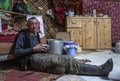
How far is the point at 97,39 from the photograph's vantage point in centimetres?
448

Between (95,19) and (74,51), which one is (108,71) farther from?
(95,19)

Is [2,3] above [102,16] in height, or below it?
above

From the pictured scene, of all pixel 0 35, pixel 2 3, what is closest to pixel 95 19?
pixel 2 3

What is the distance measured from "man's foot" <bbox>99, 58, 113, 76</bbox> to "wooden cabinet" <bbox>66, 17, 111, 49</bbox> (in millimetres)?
2175

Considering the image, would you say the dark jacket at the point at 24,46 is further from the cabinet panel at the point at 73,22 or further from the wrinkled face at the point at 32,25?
the cabinet panel at the point at 73,22

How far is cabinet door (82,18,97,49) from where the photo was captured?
4434mm

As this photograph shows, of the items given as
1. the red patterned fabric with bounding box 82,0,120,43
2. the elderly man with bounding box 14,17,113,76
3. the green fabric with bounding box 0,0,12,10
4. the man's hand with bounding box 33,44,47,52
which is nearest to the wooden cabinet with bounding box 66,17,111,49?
the red patterned fabric with bounding box 82,0,120,43

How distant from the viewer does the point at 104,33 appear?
14.7 ft

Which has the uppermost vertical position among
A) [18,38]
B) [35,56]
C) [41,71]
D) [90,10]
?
[90,10]

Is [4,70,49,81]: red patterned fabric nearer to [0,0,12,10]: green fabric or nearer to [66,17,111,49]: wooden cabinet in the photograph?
[0,0,12,10]: green fabric

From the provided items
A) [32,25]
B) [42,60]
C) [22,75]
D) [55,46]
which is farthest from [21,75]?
[55,46]

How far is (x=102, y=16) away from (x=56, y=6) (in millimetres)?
1032

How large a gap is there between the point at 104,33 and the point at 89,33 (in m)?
0.31

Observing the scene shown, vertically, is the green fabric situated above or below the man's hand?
above
